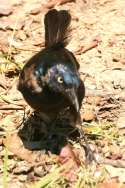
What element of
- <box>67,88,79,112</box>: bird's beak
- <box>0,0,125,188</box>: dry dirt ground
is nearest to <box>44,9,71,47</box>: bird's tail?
<box>0,0,125,188</box>: dry dirt ground

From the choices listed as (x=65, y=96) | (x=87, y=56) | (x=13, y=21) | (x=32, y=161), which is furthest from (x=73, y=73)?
(x=13, y=21)

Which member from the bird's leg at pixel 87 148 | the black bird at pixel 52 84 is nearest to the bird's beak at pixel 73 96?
the black bird at pixel 52 84

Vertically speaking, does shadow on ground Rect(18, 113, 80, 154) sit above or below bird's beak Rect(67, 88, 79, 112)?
below

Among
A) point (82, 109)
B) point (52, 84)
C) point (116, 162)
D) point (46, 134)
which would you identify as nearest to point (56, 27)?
point (82, 109)

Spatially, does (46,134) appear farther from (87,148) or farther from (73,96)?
(73,96)

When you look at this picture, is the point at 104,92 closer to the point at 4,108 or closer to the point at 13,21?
the point at 4,108

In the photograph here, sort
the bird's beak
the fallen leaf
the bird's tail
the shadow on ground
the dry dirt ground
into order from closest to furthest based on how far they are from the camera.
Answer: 1. the bird's beak
2. the dry dirt ground
3. the shadow on ground
4. the fallen leaf
5. the bird's tail

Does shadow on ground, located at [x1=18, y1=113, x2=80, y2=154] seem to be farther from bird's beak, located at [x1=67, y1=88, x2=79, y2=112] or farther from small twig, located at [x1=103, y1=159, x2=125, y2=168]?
bird's beak, located at [x1=67, y1=88, x2=79, y2=112]

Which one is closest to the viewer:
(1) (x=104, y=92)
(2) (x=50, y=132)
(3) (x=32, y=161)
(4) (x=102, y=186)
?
(4) (x=102, y=186)
